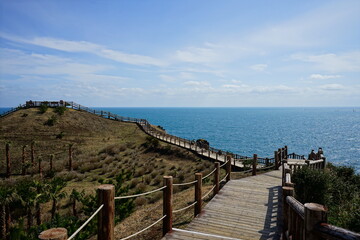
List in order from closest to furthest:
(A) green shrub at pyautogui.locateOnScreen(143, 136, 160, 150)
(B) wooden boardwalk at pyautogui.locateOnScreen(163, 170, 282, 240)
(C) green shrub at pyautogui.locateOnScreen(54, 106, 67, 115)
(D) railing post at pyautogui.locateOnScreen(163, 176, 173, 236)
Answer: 1. (D) railing post at pyautogui.locateOnScreen(163, 176, 173, 236)
2. (B) wooden boardwalk at pyautogui.locateOnScreen(163, 170, 282, 240)
3. (A) green shrub at pyautogui.locateOnScreen(143, 136, 160, 150)
4. (C) green shrub at pyautogui.locateOnScreen(54, 106, 67, 115)

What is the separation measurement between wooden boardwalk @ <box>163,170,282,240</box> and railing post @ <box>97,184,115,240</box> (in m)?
2.56

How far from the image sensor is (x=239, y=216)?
8.70m

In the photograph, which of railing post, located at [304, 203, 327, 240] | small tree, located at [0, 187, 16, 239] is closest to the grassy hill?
small tree, located at [0, 187, 16, 239]

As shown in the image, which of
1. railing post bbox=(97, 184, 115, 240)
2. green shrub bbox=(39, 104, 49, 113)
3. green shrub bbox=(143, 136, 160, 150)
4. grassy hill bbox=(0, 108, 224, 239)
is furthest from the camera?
green shrub bbox=(39, 104, 49, 113)

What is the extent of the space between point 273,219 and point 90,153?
35.8 m

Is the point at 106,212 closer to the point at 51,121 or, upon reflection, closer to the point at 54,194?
the point at 54,194

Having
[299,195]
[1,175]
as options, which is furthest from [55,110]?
[299,195]

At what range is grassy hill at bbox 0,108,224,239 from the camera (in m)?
28.7

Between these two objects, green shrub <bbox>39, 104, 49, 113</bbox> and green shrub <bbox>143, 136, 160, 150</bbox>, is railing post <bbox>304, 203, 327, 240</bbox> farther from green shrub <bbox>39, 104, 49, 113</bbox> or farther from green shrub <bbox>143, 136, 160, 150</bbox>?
green shrub <bbox>39, 104, 49, 113</bbox>

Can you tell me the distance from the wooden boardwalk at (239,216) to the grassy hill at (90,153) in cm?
986

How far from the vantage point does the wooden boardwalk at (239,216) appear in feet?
23.4

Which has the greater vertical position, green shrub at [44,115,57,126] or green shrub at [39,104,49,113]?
green shrub at [39,104,49,113]

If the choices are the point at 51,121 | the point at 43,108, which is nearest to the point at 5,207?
the point at 51,121

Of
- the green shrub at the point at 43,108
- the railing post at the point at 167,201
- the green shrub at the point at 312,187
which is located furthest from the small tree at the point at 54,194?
the green shrub at the point at 43,108
